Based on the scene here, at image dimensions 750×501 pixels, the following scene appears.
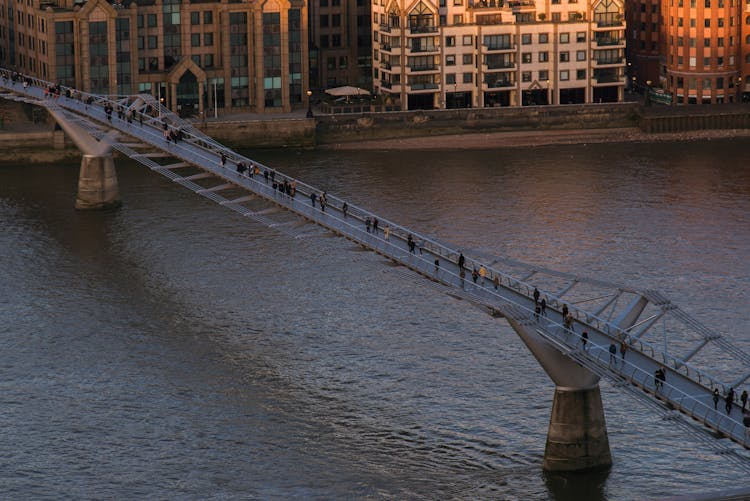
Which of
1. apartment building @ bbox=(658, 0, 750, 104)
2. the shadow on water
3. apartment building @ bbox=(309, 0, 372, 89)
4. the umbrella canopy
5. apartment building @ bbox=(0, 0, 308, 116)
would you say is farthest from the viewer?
apartment building @ bbox=(309, 0, 372, 89)

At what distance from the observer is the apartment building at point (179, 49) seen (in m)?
150

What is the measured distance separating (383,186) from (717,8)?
41.3 m

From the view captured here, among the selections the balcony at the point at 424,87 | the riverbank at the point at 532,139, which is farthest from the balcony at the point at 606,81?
the balcony at the point at 424,87

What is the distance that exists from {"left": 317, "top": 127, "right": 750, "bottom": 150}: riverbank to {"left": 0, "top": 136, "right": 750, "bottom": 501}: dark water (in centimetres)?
1045

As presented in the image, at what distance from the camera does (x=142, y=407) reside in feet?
284

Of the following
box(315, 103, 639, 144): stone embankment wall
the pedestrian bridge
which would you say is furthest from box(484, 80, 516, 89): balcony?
the pedestrian bridge

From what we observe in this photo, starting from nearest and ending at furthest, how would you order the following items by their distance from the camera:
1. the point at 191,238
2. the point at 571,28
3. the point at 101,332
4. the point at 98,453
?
the point at 98,453, the point at 101,332, the point at 191,238, the point at 571,28

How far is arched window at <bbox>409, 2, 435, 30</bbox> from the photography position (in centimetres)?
15775

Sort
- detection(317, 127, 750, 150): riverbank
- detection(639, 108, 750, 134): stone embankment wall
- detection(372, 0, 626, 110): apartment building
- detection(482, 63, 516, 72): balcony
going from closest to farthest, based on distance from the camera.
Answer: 1. detection(317, 127, 750, 150): riverbank
2. detection(639, 108, 750, 134): stone embankment wall
3. detection(372, 0, 626, 110): apartment building
4. detection(482, 63, 516, 72): balcony

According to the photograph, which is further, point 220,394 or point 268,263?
point 268,263

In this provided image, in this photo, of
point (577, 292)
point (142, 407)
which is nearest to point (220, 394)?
point (142, 407)

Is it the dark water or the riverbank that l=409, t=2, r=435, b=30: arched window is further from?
the dark water

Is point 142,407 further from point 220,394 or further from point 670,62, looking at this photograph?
point 670,62

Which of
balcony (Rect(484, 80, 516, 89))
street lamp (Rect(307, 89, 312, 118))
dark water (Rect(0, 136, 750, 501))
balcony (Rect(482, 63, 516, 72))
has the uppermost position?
balcony (Rect(482, 63, 516, 72))
